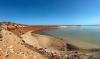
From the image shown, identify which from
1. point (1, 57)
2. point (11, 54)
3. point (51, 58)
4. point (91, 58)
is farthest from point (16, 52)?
point (91, 58)

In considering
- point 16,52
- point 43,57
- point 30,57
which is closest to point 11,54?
point 16,52

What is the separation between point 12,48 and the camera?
13188mm

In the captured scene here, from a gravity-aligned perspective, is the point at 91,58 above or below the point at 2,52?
below

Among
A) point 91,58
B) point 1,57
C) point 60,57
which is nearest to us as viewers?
point 1,57

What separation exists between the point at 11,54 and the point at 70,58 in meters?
4.55

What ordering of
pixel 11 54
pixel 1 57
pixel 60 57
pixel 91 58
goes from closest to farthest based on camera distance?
pixel 1 57, pixel 11 54, pixel 60 57, pixel 91 58

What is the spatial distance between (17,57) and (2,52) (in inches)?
48.3

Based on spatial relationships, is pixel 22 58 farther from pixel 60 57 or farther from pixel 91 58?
pixel 91 58

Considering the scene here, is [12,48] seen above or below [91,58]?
above

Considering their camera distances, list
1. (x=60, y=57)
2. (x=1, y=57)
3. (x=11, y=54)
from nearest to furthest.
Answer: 1. (x=1, y=57)
2. (x=11, y=54)
3. (x=60, y=57)

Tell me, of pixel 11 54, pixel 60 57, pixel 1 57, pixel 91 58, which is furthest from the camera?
pixel 91 58

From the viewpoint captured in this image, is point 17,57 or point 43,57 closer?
point 17,57

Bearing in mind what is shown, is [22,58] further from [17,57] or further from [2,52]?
[2,52]

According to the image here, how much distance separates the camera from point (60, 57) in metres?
12.8
